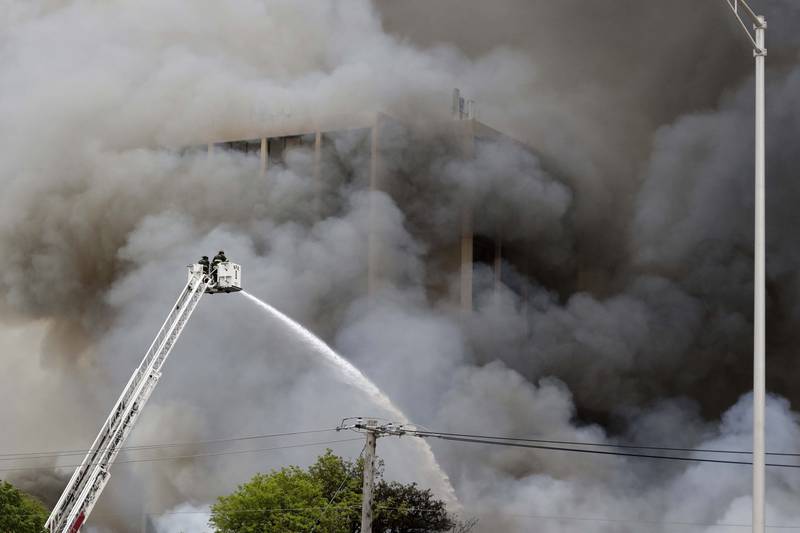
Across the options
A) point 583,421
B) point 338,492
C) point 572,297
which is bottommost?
point 338,492

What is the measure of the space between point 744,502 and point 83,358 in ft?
90.1

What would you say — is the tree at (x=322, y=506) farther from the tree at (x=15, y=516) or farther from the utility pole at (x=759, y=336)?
the utility pole at (x=759, y=336)

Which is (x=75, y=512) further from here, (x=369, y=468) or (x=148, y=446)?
(x=148, y=446)

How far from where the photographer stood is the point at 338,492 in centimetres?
3403

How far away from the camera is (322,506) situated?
113ft

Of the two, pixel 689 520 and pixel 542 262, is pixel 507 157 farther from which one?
pixel 689 520

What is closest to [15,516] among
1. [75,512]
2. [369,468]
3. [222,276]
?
[75,512]

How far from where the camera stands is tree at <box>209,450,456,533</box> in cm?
→ 3384

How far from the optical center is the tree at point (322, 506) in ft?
111

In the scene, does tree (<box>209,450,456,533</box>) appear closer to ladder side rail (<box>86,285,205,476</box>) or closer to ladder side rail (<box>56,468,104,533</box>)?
A: ladder side rail (<box>86,285,205,476</box>)

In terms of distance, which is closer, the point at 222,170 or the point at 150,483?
the point at 150,483

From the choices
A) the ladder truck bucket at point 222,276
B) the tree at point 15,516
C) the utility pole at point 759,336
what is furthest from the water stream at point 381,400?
the utility pole at point 759,336

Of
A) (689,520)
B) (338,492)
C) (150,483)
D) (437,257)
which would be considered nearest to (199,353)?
(150,483)

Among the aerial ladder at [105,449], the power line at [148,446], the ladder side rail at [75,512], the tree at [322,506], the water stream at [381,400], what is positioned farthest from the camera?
the power line at [148,446]
